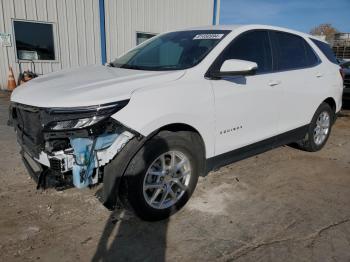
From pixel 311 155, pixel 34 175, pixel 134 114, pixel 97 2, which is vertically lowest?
pixel 311 155

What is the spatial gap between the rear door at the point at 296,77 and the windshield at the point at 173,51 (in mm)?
975

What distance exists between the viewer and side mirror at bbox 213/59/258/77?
3.19 m

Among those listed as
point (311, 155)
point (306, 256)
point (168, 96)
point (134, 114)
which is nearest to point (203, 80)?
point (168, 96)

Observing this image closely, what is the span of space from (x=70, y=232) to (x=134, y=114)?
1246mm

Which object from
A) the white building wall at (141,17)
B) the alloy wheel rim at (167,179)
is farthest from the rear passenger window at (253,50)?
the white building wall at (141,17)

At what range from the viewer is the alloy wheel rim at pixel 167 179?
10.1 feet

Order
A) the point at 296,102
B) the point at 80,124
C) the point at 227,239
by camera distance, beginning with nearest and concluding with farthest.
A: 1. the point at 80,124
2. the point at 227,239
3. the point at 296,102

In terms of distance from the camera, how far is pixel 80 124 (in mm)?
2594

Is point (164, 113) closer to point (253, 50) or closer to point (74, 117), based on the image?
point (74, 117)

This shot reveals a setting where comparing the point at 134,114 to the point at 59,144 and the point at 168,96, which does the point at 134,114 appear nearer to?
the point at 168,96

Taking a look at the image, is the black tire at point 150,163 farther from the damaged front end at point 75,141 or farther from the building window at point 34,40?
the building window at point 34,40

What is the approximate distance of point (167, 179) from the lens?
319cm

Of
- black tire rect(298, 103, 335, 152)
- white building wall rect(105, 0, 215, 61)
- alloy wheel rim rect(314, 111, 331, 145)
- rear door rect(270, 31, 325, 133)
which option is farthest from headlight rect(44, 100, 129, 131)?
white building wall rect(105, 0, 215, 61)

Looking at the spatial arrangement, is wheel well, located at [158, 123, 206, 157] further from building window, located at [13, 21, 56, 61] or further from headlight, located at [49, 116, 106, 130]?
building window, located at [13, 21, 56, 61]
